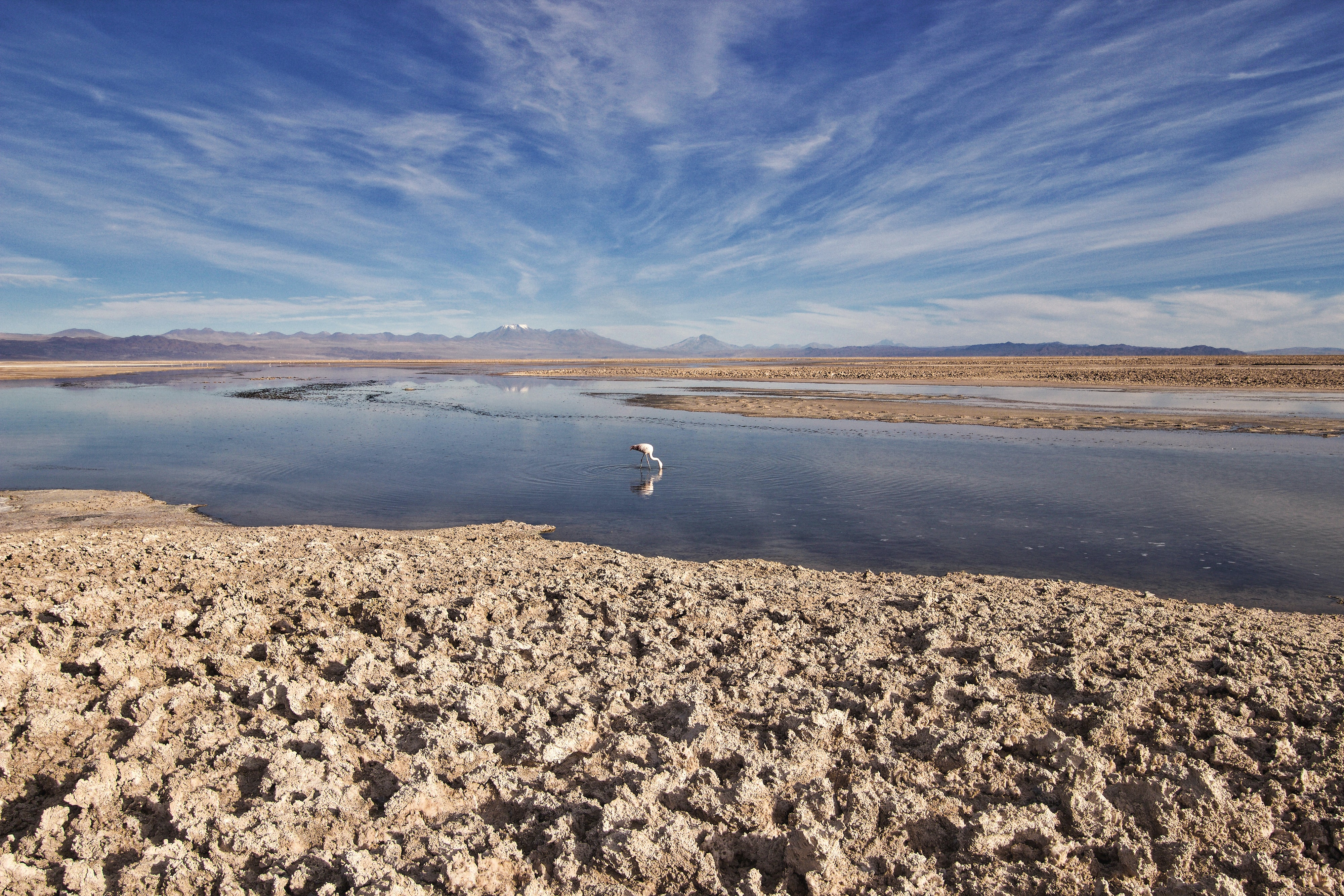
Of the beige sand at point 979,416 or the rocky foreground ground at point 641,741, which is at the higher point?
the beige sand at point 979,416

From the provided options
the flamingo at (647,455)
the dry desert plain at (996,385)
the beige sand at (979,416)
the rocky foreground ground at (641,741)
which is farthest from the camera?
the dry desert plain at (996,385)

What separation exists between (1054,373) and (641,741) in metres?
64.1

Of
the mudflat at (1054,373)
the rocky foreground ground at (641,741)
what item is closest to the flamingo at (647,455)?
the rocky foreground ground at (641,741)

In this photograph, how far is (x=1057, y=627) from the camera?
17.8 ft

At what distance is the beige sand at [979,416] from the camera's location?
21.6 metres

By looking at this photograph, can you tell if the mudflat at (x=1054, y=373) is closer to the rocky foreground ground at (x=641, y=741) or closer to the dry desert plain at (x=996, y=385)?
the dry desert plain at (x=996, y=385)

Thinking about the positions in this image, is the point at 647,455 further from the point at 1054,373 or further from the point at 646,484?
the point at 1054,373

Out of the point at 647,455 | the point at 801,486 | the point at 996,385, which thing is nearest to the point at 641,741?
the point at 801,486

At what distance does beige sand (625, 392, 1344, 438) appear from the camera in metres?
21.6

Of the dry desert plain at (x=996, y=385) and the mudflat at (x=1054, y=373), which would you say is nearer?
the dry desert plain at (x=996, y=385)

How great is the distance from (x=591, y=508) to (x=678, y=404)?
2053 cm

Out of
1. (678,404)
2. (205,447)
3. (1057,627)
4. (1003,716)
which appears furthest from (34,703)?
(678,404)

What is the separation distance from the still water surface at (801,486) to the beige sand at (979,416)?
1.76 metres

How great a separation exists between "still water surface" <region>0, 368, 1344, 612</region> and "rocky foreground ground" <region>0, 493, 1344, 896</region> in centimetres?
276
